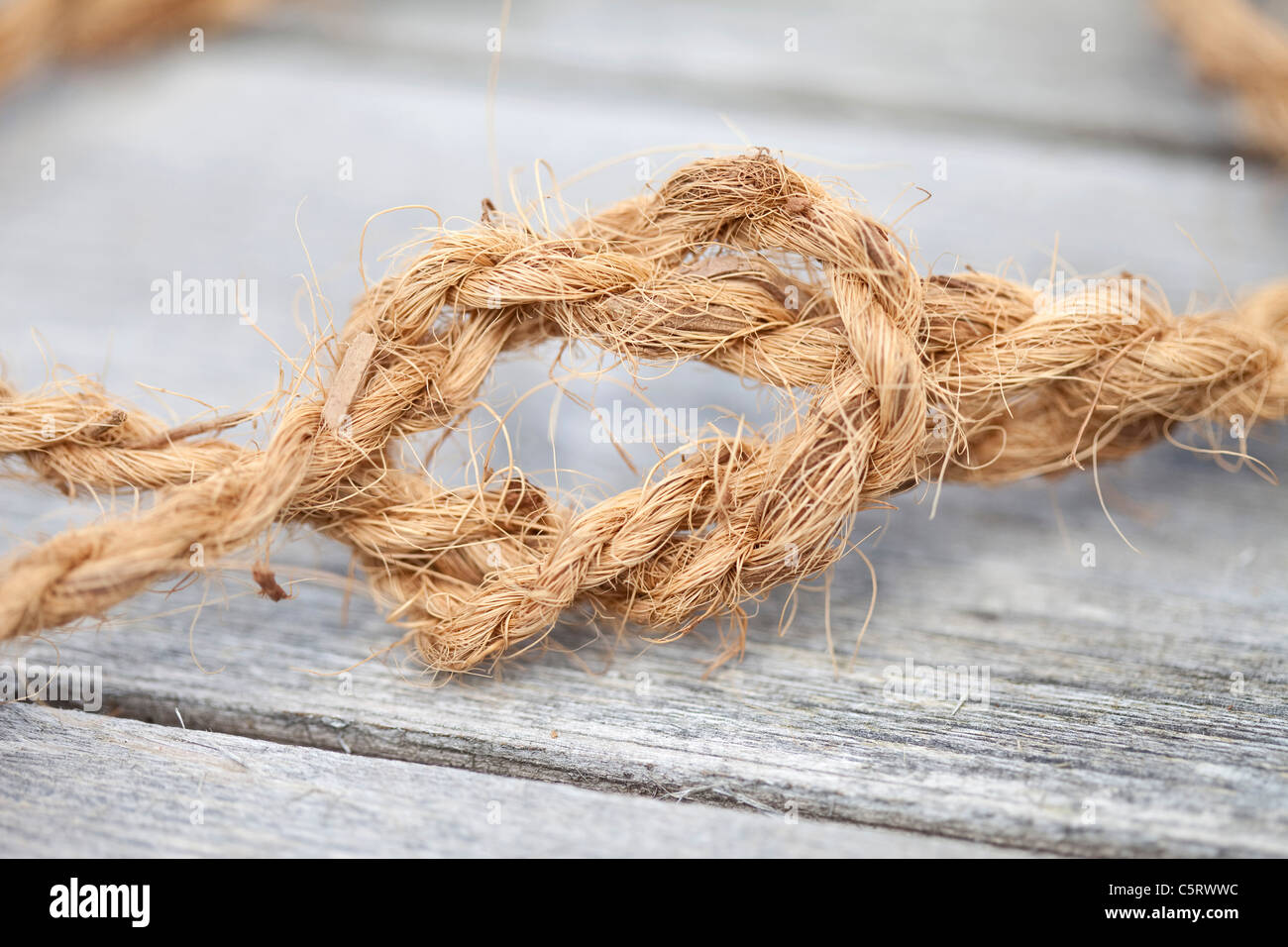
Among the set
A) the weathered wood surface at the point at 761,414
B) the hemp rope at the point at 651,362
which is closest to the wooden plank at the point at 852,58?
the weathered wood surface at the point at 761,414

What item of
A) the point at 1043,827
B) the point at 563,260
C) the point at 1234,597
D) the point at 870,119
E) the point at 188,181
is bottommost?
the point at 1043,827

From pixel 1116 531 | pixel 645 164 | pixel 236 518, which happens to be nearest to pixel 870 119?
pixel 645 164

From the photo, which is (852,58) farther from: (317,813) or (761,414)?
(317,813)

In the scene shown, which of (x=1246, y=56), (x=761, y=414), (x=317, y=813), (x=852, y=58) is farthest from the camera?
(x=852, y=58)

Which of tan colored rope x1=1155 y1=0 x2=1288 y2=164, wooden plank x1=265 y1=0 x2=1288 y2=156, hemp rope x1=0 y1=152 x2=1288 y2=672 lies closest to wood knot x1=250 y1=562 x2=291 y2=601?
hemp rope x1=0 y1=152 x2=1288 y2=672

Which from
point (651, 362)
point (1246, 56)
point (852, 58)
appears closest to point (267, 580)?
point (651, 362)

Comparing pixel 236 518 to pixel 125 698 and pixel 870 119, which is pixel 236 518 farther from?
pixel 870 119

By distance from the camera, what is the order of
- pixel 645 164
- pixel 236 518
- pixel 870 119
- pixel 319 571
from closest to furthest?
pixel 236 518 → pixel 319 571 → pixel 645 164 → pixel 870 119
